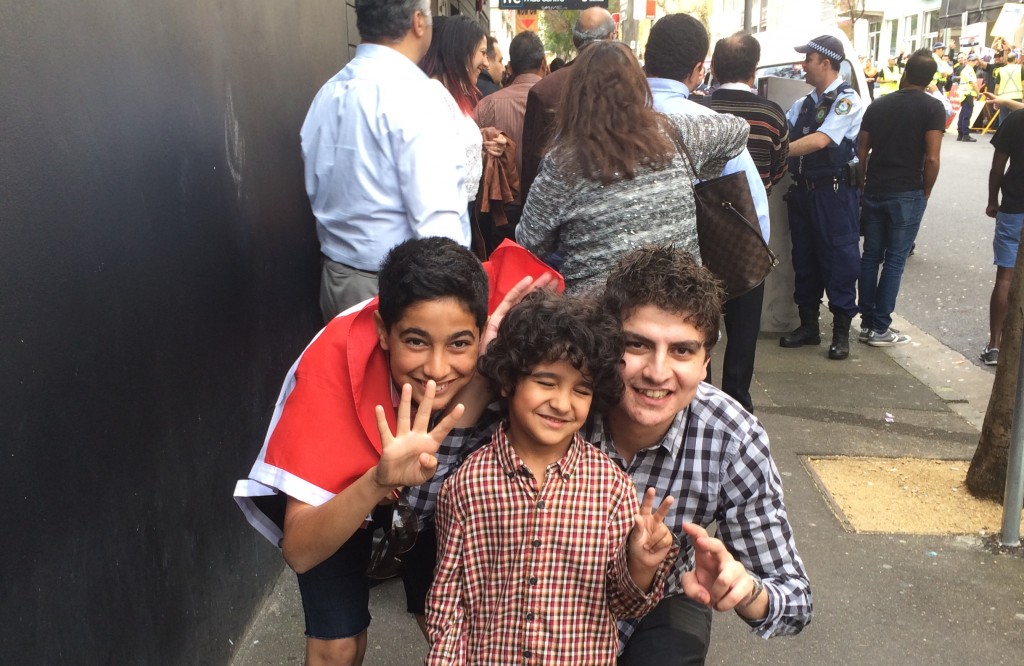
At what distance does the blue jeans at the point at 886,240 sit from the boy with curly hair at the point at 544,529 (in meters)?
5.05

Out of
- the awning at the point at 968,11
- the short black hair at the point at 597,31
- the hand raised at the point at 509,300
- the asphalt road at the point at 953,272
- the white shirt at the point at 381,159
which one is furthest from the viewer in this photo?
the awning at the point at 968,11

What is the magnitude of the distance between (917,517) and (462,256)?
289 centimetres

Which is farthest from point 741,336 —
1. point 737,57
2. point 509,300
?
point 509,300

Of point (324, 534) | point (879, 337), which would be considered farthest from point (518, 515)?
point (879, 337)

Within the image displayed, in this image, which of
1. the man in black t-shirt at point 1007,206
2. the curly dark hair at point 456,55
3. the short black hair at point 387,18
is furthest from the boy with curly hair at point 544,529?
the man in black t-shirt at point 1007,206

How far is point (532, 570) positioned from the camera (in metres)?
1.87

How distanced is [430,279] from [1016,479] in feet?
9.20

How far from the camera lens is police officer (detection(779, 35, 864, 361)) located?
602cm

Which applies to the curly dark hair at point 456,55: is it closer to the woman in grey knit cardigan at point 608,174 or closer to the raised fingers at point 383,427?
the woman in grey knit cardigan at point 608,174

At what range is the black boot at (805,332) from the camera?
6.79 m

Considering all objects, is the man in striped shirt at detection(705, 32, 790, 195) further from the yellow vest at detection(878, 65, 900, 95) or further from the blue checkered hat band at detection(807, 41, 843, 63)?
the yellow vest at detection(878, 65, 900, 95)

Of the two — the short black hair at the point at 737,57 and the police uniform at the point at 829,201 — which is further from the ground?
the short black hair at the point at 737,57

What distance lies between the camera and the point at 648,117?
324 cm

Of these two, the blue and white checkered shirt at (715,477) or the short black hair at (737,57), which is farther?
the short black hair at (737,57)
